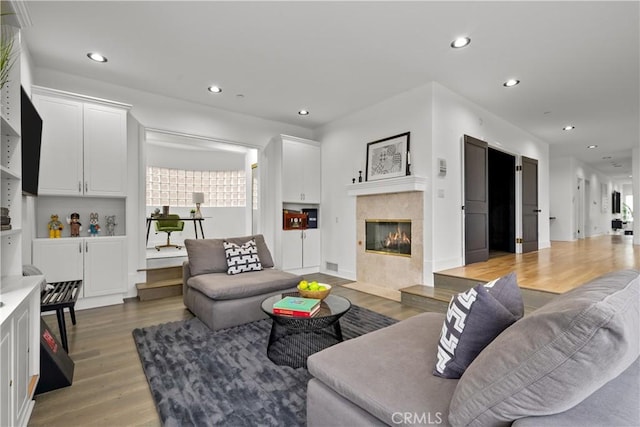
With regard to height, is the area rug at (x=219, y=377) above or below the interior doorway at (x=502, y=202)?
below

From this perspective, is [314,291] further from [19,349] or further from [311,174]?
[311,174]

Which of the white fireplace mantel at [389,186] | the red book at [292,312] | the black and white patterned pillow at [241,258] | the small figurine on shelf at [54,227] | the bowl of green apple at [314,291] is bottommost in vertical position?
the red book at [292,312]

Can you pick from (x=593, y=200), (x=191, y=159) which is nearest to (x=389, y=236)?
(x=191, y=159)

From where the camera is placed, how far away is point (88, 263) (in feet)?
11.8

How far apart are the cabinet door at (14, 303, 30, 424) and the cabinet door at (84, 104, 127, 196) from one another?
2.45 metres

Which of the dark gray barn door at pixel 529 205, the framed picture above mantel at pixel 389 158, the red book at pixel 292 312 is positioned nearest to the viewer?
the red book at pixel 292 312

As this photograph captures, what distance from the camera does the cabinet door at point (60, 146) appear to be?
3385 millimetres

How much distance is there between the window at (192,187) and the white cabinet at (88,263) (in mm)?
3857

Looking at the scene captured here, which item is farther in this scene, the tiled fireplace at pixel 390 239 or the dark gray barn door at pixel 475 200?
the dark gray barn door at pixel 475 200

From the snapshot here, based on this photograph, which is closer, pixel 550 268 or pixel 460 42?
pixel 460 42

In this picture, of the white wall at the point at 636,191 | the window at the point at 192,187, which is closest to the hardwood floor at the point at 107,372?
the window at the point at 192,187

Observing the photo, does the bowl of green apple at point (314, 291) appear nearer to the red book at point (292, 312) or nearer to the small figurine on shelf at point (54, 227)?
the red book at point (292, 312)

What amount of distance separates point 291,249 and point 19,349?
4.01 meters

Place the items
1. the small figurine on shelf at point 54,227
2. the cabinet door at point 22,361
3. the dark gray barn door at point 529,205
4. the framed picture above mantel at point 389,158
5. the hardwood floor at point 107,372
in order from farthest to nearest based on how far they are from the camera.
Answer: the dark gray barn door at point 529,205, the framed picture above mantel at point 389,158, the small figurine on shelf at point 54,227, the hardwood floor at point 107,372, the cabinet door at point 22,361
